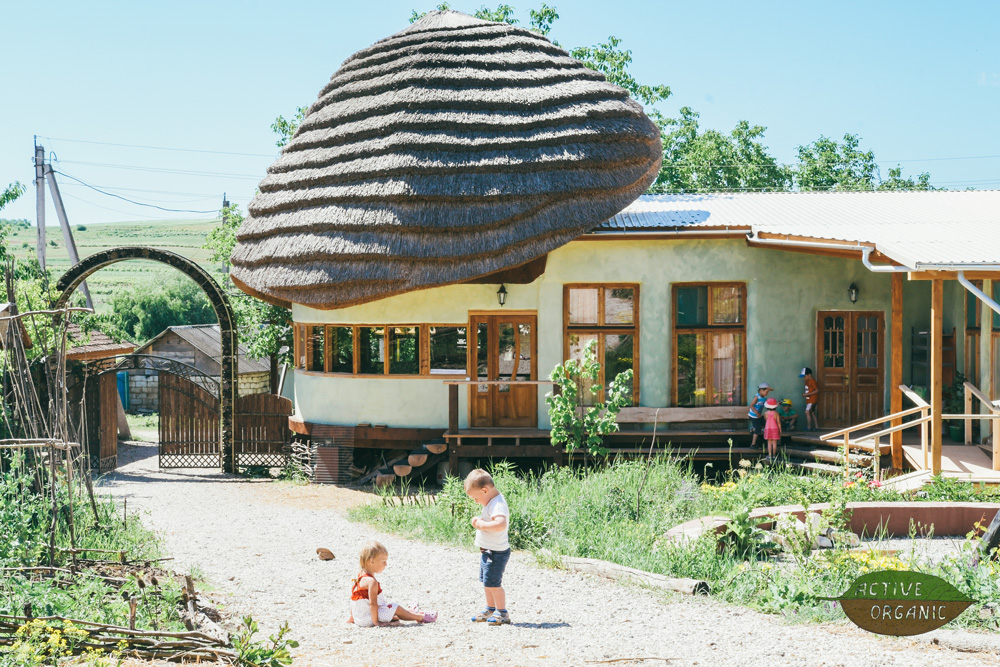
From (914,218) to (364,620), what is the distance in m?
11.6

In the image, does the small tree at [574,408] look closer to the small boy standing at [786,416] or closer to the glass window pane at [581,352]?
the glass window pane at [581,352]

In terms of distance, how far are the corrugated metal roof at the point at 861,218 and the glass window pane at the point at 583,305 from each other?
1061 mm

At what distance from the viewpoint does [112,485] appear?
47.3 feet

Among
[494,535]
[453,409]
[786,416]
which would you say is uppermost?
[453,409]

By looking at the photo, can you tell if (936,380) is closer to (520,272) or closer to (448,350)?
(520,272)

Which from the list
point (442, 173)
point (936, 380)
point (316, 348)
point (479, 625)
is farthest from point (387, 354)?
point (479, 625)

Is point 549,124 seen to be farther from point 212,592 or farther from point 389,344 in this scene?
point 212,592

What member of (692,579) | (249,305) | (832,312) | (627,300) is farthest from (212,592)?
(249,305)

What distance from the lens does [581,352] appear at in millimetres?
14195

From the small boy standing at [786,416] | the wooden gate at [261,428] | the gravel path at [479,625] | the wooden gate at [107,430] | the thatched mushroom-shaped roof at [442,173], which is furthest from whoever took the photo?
the wooden gate at [107,430]

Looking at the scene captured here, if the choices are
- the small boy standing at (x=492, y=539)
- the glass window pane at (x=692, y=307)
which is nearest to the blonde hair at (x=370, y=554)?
the small boy standing at (x=492, y=539)

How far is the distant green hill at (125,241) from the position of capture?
261ft

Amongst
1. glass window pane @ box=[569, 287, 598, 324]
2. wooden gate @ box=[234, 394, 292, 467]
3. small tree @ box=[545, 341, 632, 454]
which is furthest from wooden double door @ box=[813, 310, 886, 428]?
wooden gate @ box=[234, 394, 292, 467]

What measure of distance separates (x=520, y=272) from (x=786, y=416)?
4619 mm
